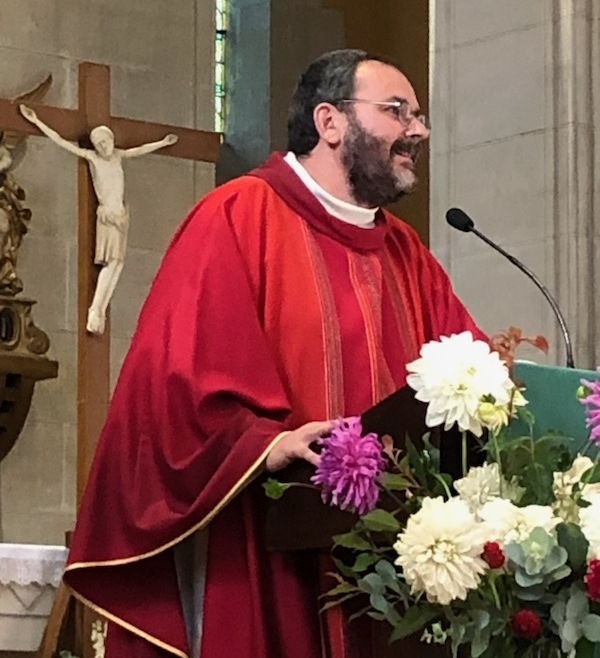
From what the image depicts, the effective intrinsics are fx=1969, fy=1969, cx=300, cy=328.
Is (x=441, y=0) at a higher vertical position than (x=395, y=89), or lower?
higher

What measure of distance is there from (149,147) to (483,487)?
14.0ft

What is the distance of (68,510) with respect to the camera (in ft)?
27.8

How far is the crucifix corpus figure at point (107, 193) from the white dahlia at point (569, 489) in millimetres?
3951

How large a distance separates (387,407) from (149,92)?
6007mm

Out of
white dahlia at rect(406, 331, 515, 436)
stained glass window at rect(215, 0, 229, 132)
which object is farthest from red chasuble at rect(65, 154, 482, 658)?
stained glass window at rect(215, 0, 229, 132)

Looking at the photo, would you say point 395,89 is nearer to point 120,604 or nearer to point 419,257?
point 419,257

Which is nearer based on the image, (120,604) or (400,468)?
(400,468)

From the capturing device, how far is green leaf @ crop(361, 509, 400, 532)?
3.09 meters

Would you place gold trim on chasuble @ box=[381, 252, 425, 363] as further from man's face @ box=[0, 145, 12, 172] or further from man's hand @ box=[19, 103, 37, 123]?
man's face @ box=[0, 145, 12, 172]

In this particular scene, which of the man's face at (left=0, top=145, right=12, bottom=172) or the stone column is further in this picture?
the man's face at (left=0, top=145, right=12, bottom=172)

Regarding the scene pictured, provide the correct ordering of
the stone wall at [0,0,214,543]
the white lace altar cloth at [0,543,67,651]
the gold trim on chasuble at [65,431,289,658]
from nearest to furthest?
the gold trim on chasuble at [65,431,289,658] → the white lace altar cloth at [0,543,67,651] → the stone wall at [0,0,214,543]

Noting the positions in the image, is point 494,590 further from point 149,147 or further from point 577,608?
point 149,147

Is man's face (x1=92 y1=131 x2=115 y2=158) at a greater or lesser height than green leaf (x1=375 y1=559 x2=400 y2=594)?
greater

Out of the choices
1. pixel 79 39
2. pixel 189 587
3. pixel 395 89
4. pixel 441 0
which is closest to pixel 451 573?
pixel 189 587
